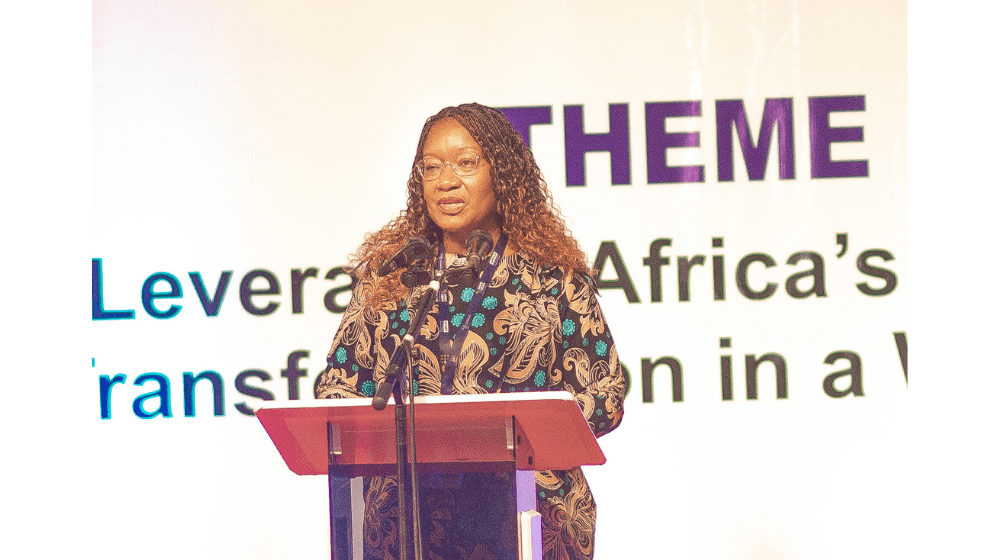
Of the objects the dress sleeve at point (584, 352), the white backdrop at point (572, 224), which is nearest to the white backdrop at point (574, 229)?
the white backdrop at point (572, 224)

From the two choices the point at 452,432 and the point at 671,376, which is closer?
the point at 452,432

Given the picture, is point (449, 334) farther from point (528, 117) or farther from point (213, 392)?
point (213, 392)

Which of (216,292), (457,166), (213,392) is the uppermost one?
(457,166)

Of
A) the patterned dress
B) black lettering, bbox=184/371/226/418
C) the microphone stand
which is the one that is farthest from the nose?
black lettering, bbox=184/371/226/418

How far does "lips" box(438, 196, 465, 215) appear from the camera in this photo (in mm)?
2812

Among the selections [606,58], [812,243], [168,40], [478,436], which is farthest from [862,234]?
[168,40]

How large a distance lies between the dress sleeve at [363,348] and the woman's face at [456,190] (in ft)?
0.93

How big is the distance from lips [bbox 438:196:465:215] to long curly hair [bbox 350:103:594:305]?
0.13 metres

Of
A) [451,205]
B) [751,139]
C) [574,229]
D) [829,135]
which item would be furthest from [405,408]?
[829,135]

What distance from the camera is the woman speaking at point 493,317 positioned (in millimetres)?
2598

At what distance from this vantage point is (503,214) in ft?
9.50

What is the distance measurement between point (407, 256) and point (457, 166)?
2.56 feet

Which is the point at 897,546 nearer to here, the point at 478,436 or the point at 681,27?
the point at 681,27

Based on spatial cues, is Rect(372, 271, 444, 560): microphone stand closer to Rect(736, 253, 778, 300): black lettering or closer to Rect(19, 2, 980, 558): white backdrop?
Rect(19, 2, 980, 558): white backdrop
